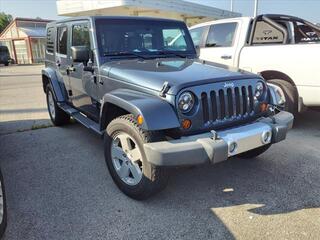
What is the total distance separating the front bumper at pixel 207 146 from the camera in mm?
2703

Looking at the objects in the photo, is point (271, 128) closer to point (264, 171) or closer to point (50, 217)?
point (264, 171)

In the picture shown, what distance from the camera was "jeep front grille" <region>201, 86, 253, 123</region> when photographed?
3.08 meters

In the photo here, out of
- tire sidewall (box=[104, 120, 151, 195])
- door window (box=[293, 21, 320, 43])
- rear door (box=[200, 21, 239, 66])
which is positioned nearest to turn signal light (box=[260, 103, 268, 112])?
tire sidewall (box=[104, 120, 151, 195])

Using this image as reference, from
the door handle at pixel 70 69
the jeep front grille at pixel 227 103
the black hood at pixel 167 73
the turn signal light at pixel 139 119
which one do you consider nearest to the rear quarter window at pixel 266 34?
the black hood at pixel 167 73

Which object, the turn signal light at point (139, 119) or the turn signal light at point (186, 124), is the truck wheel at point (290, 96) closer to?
the turn signal light at point (186, 124)

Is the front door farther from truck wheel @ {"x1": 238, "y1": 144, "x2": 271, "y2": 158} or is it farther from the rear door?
the rear door

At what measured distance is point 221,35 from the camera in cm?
657

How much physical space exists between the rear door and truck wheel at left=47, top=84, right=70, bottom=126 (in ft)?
10.1

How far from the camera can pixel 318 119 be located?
624 cm

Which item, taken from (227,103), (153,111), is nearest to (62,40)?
(153,111)

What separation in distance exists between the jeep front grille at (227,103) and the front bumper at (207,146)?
182 millimetres

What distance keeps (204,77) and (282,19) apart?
3.91 m

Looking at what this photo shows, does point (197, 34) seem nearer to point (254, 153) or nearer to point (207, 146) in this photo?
point (254, 153)

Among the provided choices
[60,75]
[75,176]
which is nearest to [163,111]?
[75,176]
